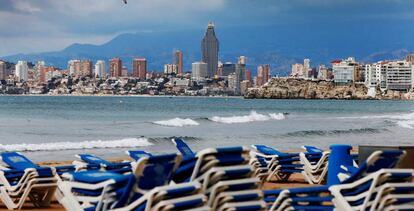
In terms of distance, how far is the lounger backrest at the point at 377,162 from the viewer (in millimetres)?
7266

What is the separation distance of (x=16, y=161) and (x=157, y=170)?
5.99m

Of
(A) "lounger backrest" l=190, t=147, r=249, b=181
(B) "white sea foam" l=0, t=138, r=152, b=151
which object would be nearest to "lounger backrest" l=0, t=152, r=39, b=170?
(A) "lounger backrest" l=190, t=147, r=249, b=181

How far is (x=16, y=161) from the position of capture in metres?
11.7

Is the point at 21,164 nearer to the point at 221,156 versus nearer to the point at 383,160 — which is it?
the point at 383,160

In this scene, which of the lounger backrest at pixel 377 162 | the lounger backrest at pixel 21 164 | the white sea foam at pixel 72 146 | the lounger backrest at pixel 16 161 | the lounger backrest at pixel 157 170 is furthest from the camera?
the white sea foam at pixel 72 146

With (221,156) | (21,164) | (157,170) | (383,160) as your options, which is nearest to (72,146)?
(21,164)

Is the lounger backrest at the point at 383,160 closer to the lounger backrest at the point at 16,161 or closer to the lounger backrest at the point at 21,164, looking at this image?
the lounger backrest at the point at 21,164

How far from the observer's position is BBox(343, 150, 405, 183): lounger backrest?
23.8ft

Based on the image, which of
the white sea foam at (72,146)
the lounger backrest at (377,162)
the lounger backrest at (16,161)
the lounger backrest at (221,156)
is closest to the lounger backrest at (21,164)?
the lounger backrest at (16,161)

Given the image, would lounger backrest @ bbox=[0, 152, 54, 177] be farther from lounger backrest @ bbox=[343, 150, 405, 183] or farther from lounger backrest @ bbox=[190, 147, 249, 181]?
lounger backrest @ bbox=[190, 147, 249, 181]

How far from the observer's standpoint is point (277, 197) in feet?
25.5

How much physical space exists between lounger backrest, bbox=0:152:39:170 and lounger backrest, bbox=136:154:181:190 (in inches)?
217

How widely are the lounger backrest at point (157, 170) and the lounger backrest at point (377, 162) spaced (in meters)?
1.73

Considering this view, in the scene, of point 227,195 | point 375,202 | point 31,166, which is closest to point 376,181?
point 375,202
